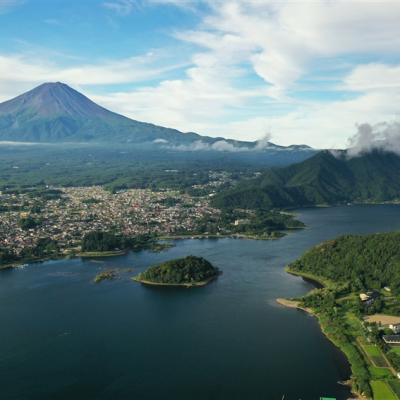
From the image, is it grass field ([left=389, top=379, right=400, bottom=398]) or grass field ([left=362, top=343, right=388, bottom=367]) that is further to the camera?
grass field ([left=362, top=343, right=388, bottom=367])

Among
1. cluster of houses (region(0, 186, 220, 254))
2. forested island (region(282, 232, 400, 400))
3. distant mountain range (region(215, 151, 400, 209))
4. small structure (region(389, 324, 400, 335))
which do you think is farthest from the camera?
distant mountain range (region(215, 151, 400, 209))

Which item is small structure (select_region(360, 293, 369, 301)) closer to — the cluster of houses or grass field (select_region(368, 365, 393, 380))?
grass field (select_region(368, 365, 393, 380))

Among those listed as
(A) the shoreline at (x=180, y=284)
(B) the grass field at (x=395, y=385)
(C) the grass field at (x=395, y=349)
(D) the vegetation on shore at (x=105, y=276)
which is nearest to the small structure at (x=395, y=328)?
(C) the grass field at (x=395, y=349)

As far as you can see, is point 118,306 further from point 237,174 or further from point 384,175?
point 237,174

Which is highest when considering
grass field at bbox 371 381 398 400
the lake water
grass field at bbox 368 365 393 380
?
grass field at bbox 368 365 393 380

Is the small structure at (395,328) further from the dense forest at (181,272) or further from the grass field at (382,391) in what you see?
the dense forest at (181,272)

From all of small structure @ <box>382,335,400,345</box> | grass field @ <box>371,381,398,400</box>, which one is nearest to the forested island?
grass field @ <box>371,381,398,400</box>

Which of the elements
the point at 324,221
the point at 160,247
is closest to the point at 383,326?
the point at 160,247
